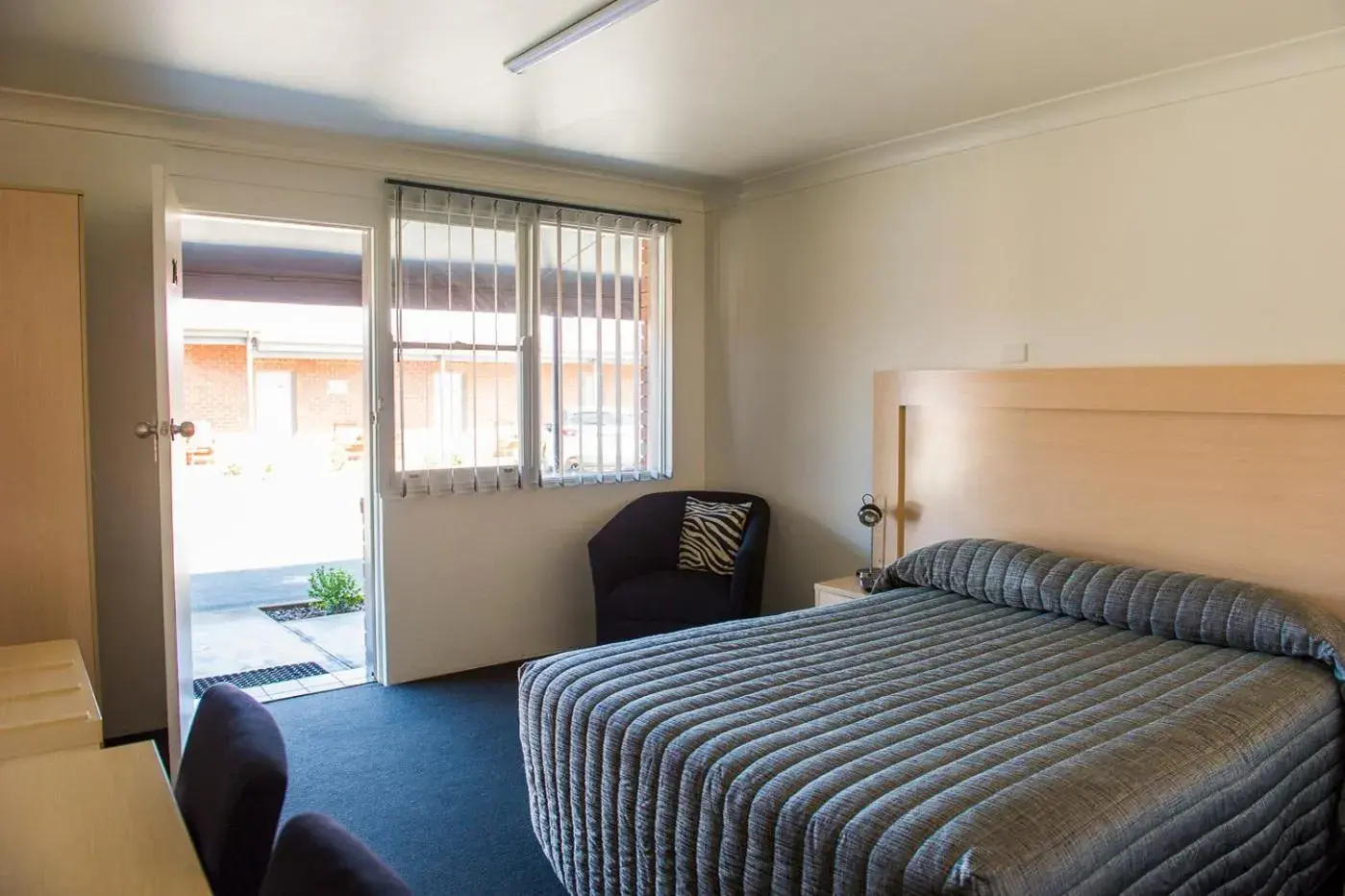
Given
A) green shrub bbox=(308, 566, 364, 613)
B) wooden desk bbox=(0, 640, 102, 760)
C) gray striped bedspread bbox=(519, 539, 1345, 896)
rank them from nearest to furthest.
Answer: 1. gray striped bedspread bbox=(519, 539, 1345, 896)
2. wooden desk bbox=(0, 640, 102, 760)
3. green shrub bbox=(308, 566, 364, 613)

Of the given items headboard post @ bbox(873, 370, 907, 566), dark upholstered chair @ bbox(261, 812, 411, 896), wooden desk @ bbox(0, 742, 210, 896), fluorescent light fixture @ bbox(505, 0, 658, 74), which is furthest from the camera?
headboard post @ bbox(873, 370, 907, 566)

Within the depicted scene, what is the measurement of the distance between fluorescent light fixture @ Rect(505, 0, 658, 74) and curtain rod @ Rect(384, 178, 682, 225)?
46.8 inches

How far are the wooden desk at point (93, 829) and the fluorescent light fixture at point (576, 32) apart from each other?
1.95m

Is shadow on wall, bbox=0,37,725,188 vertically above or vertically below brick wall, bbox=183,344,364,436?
above

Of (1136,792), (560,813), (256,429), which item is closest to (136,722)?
(560,813)

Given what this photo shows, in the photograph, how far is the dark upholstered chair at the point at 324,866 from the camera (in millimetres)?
910

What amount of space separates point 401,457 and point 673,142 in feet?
5.75

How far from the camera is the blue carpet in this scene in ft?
8.16

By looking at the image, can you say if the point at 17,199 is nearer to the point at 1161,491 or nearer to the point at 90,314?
the point at 90,314

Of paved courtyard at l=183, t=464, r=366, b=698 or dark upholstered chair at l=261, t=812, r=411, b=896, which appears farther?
paved courtyard at l=183, t=464, r=366, b=698

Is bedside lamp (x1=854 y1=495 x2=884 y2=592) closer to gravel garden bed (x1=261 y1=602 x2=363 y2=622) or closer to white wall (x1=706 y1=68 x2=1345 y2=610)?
white wall (x1=706 y1=68 x2=1345 y2=610)

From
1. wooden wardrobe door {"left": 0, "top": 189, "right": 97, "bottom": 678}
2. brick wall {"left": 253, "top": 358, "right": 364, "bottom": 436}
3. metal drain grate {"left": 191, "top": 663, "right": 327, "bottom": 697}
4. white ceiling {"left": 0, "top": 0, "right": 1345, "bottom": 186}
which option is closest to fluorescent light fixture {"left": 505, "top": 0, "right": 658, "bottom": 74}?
white ceiling {"left": 0, "top": 0, "right": 1345, "bottom": 186}

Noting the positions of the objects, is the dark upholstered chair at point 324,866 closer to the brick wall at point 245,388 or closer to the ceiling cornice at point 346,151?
the ceiling cornice at point 346,151

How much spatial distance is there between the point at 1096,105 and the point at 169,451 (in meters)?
3.22
